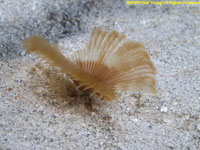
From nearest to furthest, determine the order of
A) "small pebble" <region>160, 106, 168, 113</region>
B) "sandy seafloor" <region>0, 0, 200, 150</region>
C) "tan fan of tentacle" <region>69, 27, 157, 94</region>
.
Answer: "sandy seafloor" <region>0, 0, 200, 150</region> < "tan fan of tentacle" <region>69, 27, 157, 94</region> < "small pebble" <region>160, 106, 168, 113</region>

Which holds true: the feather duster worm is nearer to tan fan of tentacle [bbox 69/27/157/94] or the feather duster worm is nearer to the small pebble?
tan fan of tentacle [bbox 69/27/157/94]

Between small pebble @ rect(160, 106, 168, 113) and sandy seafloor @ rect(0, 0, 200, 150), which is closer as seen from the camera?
sandy seafloor @ rect(0, 0, 200, 150)

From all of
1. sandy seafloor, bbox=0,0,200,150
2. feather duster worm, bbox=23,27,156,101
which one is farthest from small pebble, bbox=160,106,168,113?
feather duster worm, bbox=23,27,156,101

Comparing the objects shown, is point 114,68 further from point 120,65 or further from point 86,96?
point 86,96

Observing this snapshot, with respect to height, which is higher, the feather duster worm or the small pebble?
the feather duster worm

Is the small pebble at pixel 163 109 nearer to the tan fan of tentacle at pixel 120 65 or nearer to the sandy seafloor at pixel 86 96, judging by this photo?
the sandy seafloor at pixel 86 96

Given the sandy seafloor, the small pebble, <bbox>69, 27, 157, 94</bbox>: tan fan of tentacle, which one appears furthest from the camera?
the small pebble

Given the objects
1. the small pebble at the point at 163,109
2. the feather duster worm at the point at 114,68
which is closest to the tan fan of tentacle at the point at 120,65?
the feather duster worm at the point at 114,68

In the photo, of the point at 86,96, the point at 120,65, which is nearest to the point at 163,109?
the point at 120,65

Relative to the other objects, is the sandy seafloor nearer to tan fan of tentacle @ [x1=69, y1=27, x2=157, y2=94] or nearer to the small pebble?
the small pebble
